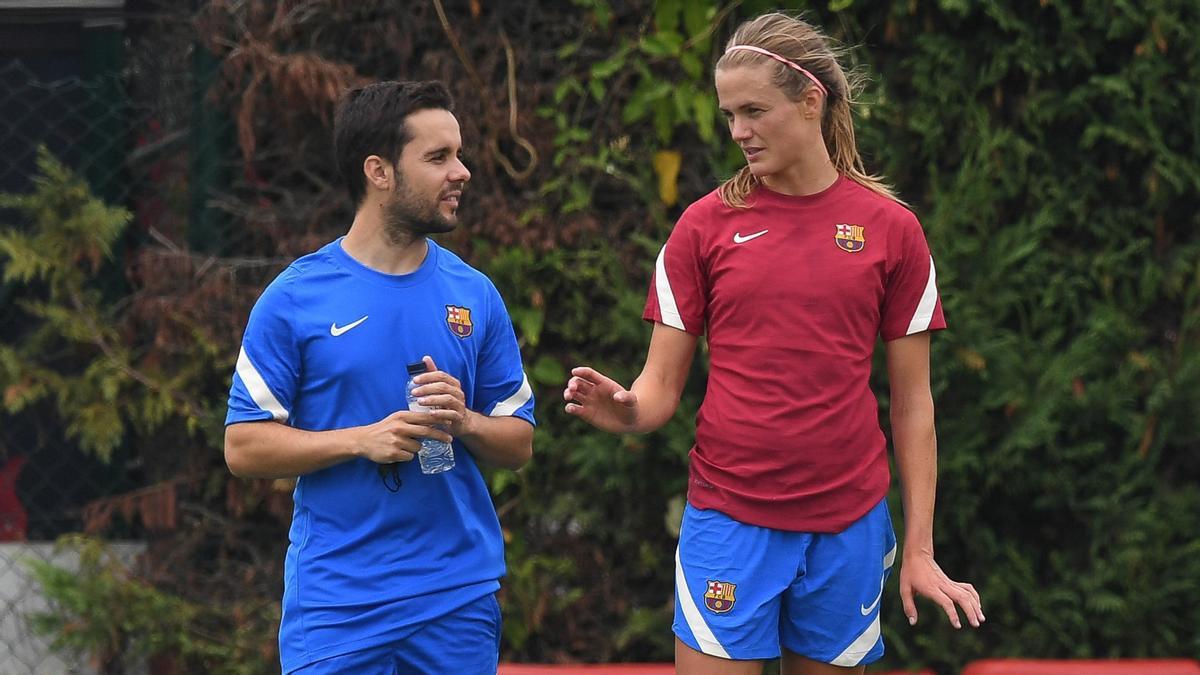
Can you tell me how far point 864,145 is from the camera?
4961mm

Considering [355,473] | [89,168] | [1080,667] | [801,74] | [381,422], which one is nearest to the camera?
[381,422]

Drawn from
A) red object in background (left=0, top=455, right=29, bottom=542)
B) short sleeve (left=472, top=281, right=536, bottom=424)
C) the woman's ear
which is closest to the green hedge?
red object in background (left=0, top=455, right=29, bottom=542)

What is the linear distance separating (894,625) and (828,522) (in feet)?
5.78

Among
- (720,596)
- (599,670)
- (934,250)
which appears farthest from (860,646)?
(934,250)

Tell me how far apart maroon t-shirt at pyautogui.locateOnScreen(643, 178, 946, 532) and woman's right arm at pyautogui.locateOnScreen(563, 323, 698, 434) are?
9 cm

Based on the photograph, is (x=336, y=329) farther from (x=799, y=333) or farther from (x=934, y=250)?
(x=934, y=250)

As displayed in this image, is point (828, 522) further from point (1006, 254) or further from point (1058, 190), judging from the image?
point (1058, 190)

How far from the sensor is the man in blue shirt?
2.93 meters

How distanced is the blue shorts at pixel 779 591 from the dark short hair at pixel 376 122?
1070 millimetres

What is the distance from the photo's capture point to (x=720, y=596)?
308cm

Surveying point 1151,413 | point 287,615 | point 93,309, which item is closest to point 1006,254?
point 1151,413

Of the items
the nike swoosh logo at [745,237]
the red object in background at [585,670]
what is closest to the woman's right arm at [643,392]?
the nike swoosh logo at [745,237]

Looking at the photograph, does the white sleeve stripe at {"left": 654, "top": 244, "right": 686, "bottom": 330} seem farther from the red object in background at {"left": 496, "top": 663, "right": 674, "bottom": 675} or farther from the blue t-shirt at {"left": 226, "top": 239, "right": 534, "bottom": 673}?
the red object in background at {"left": 496, "top": 663, "right": 674, "bottom": 675}

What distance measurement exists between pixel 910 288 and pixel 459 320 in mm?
1004
